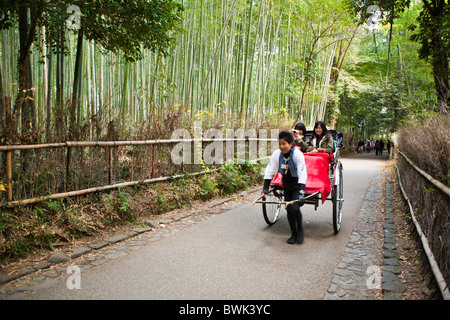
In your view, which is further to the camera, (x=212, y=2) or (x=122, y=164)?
(x=212, y=2)

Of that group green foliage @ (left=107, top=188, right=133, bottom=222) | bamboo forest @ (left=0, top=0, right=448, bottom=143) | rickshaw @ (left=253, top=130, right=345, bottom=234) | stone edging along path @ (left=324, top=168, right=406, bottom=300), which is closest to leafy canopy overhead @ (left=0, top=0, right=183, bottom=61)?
bamboo forest @ (left=0, top=0, right=448, bottom=143)

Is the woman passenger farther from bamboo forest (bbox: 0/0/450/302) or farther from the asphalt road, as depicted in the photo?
the asphalt road

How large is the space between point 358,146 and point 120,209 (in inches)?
1084

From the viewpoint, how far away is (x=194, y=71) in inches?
338

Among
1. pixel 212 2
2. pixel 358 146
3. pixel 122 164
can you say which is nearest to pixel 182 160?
pixel 122 164

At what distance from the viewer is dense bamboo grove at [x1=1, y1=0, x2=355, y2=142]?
179 inches

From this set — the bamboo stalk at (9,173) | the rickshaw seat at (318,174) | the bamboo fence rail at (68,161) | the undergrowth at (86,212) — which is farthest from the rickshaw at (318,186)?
the bamboo stalk at (9,173)

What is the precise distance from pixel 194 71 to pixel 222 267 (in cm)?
663

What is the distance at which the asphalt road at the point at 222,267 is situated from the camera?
2.49 metres

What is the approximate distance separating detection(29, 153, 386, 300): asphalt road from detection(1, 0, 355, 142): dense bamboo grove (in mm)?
1889

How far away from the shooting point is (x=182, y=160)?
19.0 ft

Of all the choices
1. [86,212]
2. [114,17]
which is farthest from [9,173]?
[114,17]

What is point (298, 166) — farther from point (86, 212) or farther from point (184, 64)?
point (184, 64)
